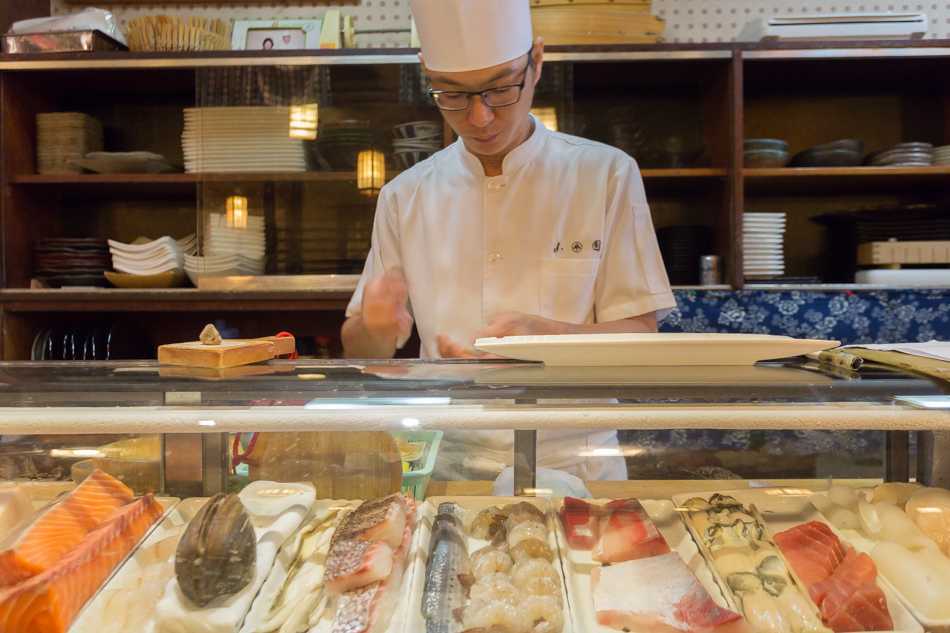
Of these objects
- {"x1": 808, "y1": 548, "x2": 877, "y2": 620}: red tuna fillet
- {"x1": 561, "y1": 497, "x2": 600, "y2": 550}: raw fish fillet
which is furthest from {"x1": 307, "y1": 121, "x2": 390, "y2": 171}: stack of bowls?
{"x1": 808, "y1": 548, "x2": 877, "y2": 620}: red tuna fillet

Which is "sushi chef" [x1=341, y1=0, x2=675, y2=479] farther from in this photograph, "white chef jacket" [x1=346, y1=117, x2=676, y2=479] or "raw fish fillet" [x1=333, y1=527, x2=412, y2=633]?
"raw fish fillet" [x1=333, y1=527, x2=412, y2=633]

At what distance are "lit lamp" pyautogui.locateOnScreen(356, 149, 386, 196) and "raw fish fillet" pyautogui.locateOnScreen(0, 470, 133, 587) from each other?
1.98m

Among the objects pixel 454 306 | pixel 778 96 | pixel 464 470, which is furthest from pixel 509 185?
pixel 778 96

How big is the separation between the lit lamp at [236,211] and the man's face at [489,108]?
1.43 meters

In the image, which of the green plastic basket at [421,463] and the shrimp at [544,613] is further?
the green plastic basket at [421,463]

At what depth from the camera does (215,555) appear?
81 cm

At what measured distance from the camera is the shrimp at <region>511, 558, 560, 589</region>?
84 cm

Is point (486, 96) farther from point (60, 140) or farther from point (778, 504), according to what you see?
point (60, 140)

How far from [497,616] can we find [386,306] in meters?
0.74

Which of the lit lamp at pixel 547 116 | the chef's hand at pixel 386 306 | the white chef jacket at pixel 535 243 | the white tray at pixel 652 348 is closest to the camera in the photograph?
the white tray at pixel 652 348

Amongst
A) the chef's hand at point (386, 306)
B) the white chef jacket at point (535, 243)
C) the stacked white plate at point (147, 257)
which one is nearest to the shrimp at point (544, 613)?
the chef's hand at point (386, 306)

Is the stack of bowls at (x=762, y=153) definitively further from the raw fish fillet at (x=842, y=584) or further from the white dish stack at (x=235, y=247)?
the raw fish fillet at (x=842, y=584)

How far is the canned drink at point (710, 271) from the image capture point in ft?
9.32

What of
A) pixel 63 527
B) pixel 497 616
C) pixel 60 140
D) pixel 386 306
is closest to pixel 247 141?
pixel 60 140
